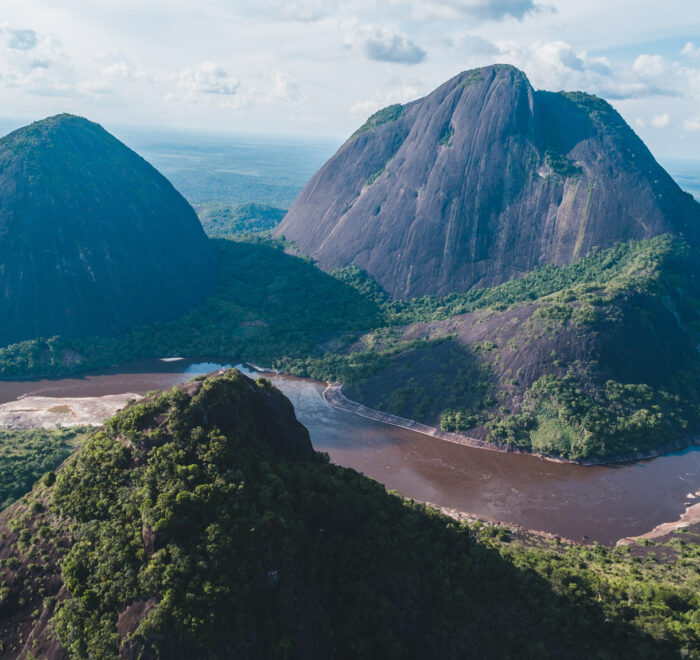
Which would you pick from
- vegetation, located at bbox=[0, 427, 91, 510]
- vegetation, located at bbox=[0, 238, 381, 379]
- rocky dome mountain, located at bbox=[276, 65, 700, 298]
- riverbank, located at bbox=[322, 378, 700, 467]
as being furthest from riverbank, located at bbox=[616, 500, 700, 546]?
vegetation, located at bbox=[0, 238, 381, 379]

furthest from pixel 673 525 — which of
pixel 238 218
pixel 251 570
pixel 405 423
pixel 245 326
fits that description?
pixel 238 218

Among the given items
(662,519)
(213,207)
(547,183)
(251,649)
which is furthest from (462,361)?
(213,207)

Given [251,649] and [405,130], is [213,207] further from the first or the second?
[251,649]

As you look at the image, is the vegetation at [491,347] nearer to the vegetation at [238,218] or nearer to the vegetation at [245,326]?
the vegetation at [245,326]

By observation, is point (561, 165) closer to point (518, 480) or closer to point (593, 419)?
point (593, 419)

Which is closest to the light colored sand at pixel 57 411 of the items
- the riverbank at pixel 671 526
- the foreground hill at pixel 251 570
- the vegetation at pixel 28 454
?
the vegetation at pixel 28 454
